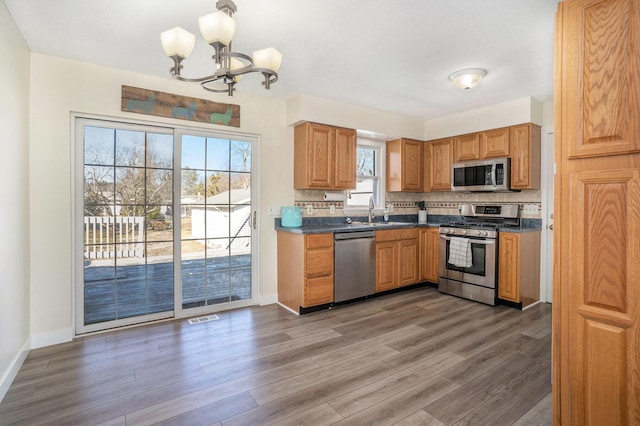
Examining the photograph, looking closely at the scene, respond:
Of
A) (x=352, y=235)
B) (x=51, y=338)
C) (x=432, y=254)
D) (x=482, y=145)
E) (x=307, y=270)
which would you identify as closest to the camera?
(x=51, y=338)

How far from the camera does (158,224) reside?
341 centimetres

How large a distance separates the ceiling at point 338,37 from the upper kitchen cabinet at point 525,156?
55 centimetres

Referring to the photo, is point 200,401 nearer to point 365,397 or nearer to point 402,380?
point 365,397

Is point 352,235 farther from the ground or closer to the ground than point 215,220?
closer to the ground

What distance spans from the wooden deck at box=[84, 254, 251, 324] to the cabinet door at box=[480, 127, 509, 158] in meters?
3.31

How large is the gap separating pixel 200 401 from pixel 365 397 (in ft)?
3.34

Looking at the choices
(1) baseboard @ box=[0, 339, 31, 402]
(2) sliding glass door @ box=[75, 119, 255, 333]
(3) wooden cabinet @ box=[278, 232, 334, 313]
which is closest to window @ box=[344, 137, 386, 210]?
(3) wooden cabinet @ box=[278, 232, 334, 313]

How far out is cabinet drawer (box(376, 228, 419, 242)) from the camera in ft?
13.9

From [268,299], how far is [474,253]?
2.60 meters

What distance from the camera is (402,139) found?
192 inches

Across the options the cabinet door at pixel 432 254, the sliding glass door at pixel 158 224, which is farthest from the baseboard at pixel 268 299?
the cabinet door at pixel 432 254

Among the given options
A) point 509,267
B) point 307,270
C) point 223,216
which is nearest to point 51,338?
point 223,216

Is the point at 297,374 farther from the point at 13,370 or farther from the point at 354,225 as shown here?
the point at 354,225

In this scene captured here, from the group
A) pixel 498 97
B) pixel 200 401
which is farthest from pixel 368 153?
pixel 200 401
